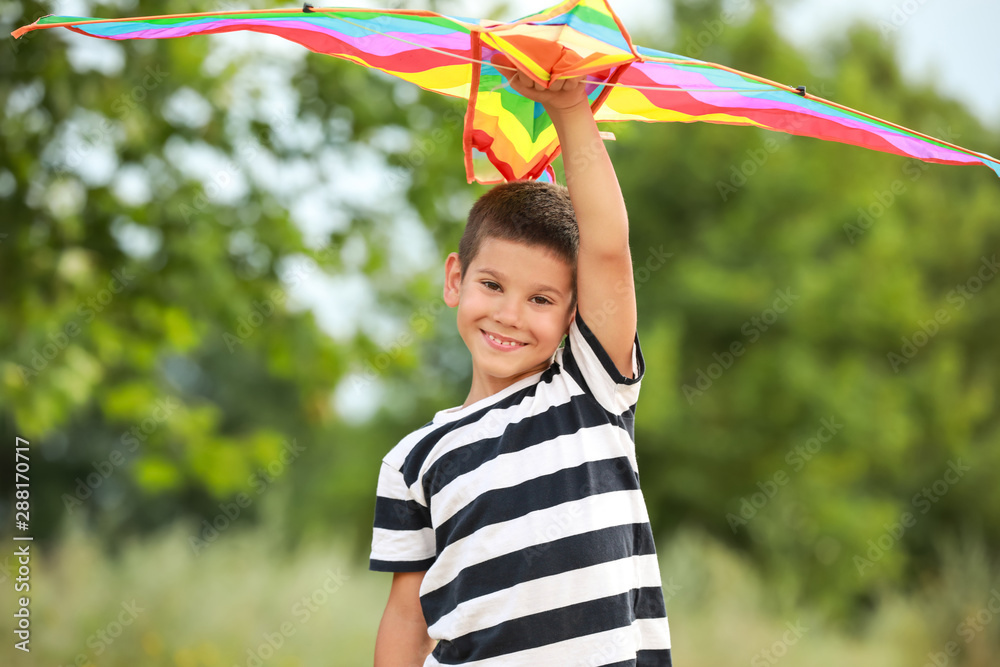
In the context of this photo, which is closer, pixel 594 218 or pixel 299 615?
pixel 594 218

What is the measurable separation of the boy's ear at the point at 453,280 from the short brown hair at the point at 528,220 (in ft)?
0.16

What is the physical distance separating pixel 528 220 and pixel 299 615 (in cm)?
484

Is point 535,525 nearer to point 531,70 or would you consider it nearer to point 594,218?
point 594,218

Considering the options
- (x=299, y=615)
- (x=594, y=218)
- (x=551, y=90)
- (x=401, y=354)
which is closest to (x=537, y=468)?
(x=594, y=218)

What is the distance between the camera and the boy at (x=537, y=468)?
1.51 meters

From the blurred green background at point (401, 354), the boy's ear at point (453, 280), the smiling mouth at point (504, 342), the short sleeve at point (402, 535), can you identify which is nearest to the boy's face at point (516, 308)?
the smiling mouth at point (504, 342)

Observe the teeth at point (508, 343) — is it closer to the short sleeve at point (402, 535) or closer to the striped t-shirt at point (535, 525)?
the striped t-shirt at point (535, 525)

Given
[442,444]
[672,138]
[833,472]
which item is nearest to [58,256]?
[442,444]

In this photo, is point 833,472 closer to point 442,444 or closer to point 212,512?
point 212,512

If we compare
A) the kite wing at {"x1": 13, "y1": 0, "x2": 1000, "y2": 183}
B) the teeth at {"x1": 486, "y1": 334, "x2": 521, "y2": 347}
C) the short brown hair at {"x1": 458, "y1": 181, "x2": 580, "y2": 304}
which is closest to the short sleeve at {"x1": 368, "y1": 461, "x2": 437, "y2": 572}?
the teeth at {"x1": 486, "y1": 334, "x2": 521, "y2": 347}

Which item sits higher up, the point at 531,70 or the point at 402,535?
the point at 531,70

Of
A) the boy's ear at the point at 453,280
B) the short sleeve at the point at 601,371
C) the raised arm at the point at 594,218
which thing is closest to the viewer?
the raised arm at the point at 594,218

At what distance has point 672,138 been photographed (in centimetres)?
1298

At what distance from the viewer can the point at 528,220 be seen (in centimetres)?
170
